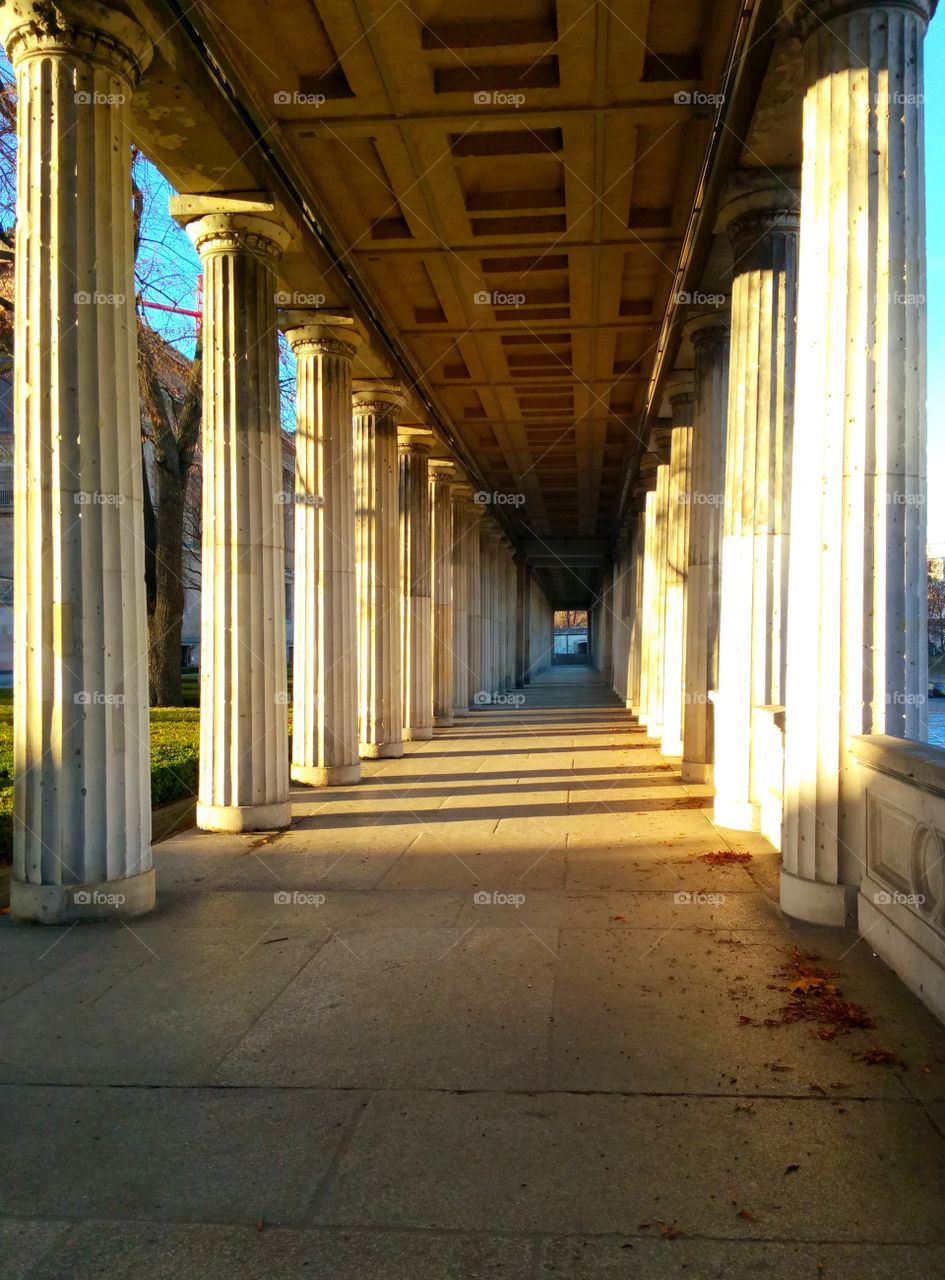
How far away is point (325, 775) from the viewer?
43.8ft

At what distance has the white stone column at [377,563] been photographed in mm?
16312

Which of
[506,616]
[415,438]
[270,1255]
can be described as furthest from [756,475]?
[506,616]

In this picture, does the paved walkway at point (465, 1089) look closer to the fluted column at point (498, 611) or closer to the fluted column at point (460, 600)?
the fluted column at point (460, 600)

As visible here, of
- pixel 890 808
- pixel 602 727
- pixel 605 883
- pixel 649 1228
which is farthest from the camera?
pixel 602 727

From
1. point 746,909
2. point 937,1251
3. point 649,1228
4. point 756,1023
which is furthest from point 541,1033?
point 746,909

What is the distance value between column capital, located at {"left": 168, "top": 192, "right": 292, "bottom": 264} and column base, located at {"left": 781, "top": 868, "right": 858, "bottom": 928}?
7.50 meters

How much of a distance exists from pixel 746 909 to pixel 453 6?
7.18 meters

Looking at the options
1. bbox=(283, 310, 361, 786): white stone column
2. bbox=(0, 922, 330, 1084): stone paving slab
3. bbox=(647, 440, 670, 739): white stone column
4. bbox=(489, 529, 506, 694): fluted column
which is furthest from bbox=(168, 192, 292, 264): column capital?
bbox=(489, 529, 506, 694): fluted column

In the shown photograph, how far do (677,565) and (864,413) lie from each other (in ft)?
32.9

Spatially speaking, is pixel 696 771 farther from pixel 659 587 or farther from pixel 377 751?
pixel 659 587

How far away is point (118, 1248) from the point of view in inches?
124

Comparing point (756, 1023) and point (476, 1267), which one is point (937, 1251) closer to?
point (476, 1267)

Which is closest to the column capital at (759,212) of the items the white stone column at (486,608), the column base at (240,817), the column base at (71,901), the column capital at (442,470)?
the column base at (240,817)

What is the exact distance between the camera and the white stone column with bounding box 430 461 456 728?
23.3 meters
